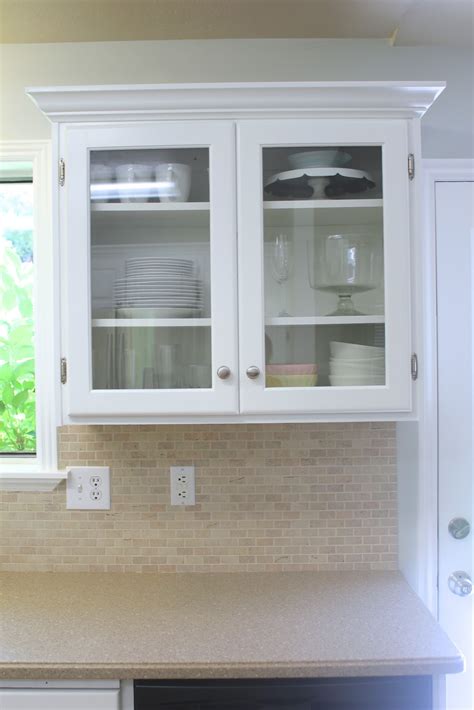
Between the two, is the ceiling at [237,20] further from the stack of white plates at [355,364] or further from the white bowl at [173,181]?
the stack of white plates at [355,364]

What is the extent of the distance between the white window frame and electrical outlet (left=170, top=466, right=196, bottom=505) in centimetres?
35

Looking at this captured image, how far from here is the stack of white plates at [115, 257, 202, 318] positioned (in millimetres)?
1428

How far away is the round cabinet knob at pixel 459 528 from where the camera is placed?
66.8 inches

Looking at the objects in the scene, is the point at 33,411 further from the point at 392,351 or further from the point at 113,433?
the point at 392,351

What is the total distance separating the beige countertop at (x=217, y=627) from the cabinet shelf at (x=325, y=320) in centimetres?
70

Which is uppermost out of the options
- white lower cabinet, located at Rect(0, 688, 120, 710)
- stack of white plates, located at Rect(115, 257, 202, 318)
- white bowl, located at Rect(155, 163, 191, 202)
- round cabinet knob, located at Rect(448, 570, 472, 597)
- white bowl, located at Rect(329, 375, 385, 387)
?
white bowl, located at Rect(155, 163, 191, 202)

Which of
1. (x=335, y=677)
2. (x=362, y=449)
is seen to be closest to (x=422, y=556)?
(x=362, y=449)

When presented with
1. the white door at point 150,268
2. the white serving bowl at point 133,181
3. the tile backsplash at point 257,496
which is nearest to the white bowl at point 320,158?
the white door at point 150,268

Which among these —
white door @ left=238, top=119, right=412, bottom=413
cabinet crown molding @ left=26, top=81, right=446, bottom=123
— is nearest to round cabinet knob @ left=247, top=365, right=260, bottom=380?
white door @ left=238, top=119, right=412, bottom=413

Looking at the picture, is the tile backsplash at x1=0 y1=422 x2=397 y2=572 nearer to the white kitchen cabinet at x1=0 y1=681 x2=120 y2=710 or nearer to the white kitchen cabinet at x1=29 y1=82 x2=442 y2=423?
the white kitchen cabinet at x1=29 y1=82 x2=442 y2=423

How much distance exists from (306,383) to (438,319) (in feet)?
1.80

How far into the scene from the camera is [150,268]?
146 centimetres

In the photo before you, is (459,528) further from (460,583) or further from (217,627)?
(217,627)

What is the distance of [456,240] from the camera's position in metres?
1.70
